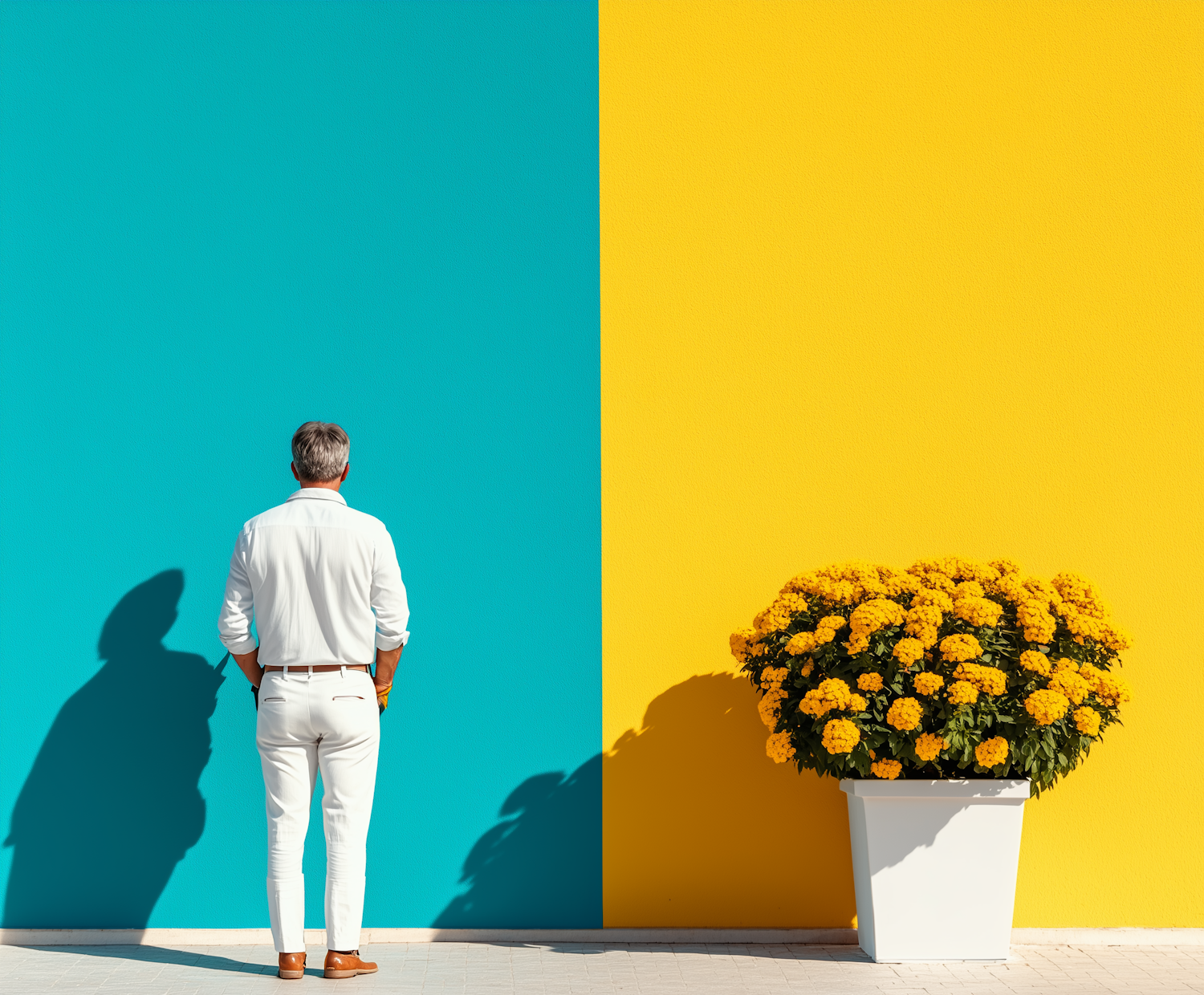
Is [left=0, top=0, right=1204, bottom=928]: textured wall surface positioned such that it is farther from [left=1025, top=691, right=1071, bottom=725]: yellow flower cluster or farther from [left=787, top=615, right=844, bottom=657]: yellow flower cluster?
[left=1025, top=691, right=1071, bottom=725]: yellow flower cluster

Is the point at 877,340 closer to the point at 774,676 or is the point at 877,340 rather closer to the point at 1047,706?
the point at 774,676

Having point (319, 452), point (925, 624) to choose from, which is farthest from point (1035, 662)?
point (319, 452)

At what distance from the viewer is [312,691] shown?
359 cm

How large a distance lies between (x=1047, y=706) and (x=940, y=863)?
66 cm

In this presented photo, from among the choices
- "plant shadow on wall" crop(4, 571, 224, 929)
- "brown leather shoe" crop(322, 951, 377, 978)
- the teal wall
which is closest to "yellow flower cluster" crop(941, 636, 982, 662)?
the teal wall

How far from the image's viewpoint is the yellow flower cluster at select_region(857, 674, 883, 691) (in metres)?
3.59

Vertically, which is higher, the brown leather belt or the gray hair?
the gray hair

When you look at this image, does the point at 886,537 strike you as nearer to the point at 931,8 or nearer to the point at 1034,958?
the point at 1034,958

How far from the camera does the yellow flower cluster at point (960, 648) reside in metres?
3.57

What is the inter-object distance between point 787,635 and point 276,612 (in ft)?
5.52

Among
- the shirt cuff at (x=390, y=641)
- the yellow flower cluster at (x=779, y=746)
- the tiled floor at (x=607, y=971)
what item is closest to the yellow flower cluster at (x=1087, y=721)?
the tiled floor at (x=607, y=971)

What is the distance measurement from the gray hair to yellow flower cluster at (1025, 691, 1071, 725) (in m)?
2.34

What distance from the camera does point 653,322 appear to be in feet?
14.1

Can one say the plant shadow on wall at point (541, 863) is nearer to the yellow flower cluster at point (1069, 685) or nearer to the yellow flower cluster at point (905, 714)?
the yellow flower cluster at point (905, 714)
